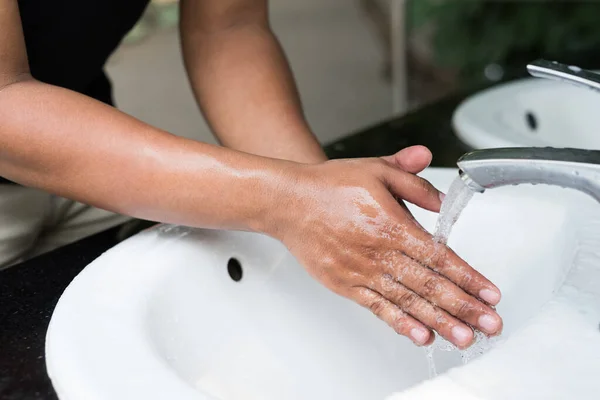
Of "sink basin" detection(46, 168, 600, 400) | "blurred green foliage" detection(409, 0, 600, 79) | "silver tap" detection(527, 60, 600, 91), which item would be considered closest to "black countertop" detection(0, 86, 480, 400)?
"sink basin" detection(46, 168, 600, 400)

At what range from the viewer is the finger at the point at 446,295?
0.57 metres

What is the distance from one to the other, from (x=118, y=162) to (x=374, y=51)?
1419mm

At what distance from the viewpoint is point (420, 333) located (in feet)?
1.90

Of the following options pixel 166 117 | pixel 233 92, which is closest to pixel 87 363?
pixel 233 92

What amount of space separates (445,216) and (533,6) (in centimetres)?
111

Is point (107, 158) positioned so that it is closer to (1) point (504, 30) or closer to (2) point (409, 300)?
(2) point (409, 300)

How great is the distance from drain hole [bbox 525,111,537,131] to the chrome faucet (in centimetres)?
55

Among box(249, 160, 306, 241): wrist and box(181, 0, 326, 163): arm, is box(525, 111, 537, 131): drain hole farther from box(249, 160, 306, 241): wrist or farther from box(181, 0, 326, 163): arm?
box(249, 160, 306, 241): wrist

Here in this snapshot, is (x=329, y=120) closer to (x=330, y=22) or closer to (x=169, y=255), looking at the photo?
(x=330, y=22)

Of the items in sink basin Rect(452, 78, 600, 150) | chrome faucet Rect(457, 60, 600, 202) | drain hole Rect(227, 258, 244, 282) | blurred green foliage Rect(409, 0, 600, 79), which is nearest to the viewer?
chrome faucet Rect(457, 60, 600, 202)

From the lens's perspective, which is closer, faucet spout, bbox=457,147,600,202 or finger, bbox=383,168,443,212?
faucet spout, bbox=457,147,600,202

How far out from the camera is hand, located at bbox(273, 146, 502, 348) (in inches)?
22.9

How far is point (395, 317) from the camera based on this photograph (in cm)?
59

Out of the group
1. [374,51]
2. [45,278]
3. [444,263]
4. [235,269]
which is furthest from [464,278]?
[374,51]
